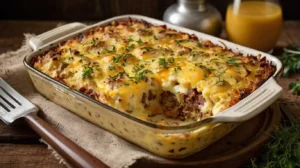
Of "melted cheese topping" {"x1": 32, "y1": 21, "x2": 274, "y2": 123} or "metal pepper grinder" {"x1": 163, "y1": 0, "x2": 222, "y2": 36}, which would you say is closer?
"melted cheese topping" {"x1": 32, "y1": 21, "x2": 274, "y2": 123}

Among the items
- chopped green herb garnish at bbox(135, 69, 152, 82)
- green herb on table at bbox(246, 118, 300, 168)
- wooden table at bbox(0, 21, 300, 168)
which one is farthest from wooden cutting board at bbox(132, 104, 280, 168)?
chopped green herb garnish at bbox(135, 69, 152, 82)

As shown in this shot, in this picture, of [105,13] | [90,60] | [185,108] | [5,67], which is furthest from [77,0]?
[185,108]

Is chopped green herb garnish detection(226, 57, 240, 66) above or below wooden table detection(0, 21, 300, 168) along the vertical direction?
above

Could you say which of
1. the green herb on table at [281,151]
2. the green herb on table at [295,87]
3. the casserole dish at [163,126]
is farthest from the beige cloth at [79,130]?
the green herb on table at [295,87]

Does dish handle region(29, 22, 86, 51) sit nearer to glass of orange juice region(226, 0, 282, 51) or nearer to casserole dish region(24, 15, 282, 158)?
→ casserole dish region(24, 15, 282, 158)

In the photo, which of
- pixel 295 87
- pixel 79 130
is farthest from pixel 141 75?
pixel 295 87

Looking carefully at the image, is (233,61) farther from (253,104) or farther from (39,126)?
(39,126)
